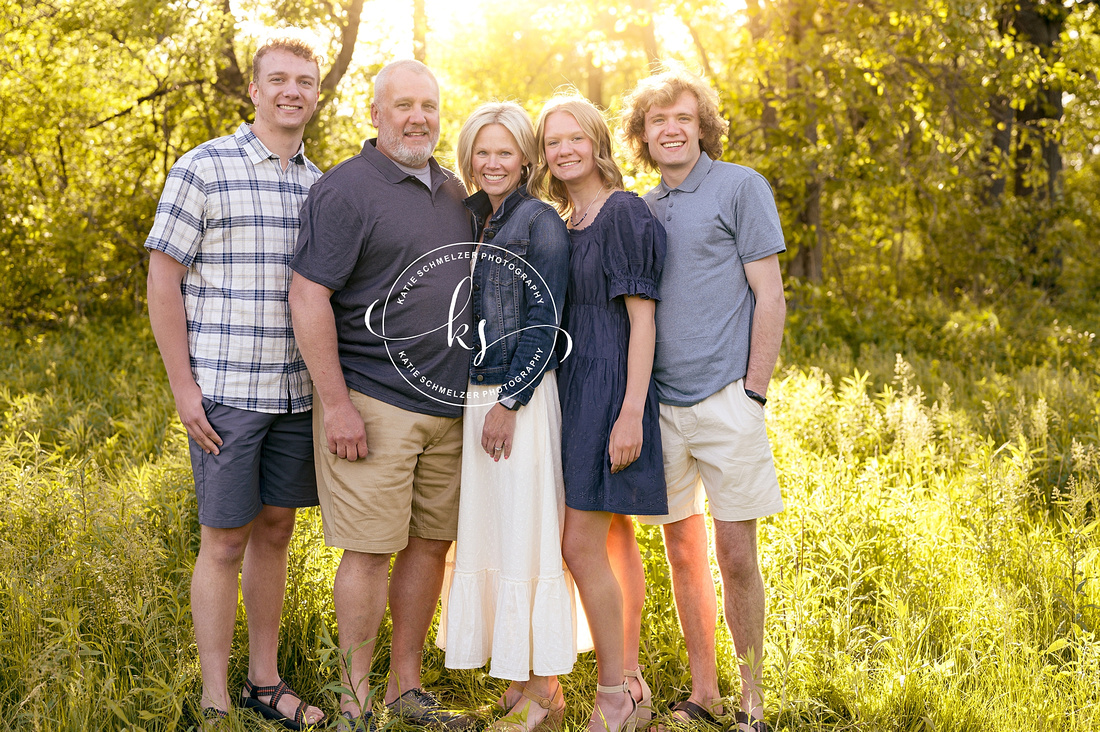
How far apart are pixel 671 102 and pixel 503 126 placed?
24.1 inches

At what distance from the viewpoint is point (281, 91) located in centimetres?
300

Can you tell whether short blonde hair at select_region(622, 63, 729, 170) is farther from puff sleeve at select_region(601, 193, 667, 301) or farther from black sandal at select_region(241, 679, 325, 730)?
black sandal at select_region(241, 679, 325, 730)

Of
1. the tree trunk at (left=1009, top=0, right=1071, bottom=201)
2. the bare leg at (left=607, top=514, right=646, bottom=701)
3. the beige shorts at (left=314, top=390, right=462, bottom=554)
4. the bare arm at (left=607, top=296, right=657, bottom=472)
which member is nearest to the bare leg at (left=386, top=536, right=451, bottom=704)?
the beige shorts at (left=314, top=390, right=462, bottom=554)

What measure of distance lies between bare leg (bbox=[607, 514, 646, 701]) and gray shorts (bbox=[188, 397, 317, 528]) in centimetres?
124

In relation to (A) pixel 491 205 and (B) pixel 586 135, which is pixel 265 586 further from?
(B) pixel 586 135

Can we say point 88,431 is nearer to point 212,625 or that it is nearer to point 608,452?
point 212,625

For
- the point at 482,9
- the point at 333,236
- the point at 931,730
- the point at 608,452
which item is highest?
the point at 482,9

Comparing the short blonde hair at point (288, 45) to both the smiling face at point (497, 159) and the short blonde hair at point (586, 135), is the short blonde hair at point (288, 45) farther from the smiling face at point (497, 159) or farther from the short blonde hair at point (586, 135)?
the short blonde hair at point (586, 135)

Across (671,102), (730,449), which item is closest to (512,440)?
(730,449)

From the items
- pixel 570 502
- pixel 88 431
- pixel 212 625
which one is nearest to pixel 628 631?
pixel 570 502

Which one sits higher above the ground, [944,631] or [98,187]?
[98,187]

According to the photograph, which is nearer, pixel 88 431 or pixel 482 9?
pixel 88 431

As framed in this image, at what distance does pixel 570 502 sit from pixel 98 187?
921 cm

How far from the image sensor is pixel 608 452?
285 cm
